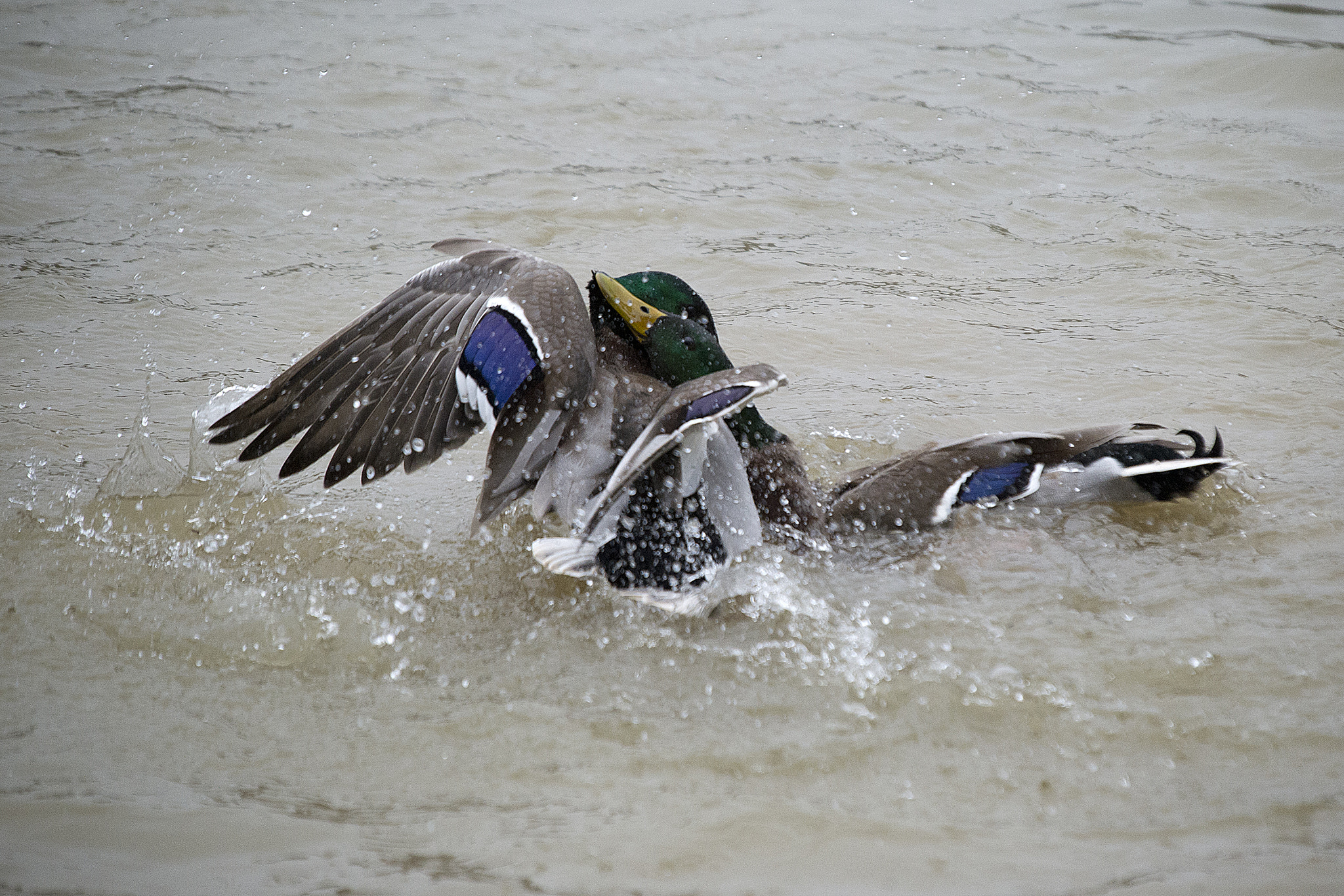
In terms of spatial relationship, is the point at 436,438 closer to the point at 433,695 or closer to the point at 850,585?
the point at 433,695

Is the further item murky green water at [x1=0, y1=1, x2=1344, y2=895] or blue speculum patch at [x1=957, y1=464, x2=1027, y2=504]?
blue speculum patch at [x1=957, y1=464, x2=1027, y2=504]

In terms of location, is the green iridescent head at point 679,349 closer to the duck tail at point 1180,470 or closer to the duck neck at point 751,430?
the duck neck at point 751,430

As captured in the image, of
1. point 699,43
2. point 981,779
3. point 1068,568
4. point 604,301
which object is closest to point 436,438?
point 604,301

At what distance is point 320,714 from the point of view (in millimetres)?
2521

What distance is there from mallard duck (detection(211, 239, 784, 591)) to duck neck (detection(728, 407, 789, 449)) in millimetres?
328

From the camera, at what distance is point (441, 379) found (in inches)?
119

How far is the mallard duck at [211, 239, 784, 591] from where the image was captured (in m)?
2.91

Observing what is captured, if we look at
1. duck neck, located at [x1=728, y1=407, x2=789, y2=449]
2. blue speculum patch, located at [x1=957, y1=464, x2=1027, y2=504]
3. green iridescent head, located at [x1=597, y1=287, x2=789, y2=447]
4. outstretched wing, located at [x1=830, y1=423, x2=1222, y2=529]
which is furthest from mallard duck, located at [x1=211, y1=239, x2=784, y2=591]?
blue speculum patch, located at [x1=957, y1=464, x2=1027, y2=504]

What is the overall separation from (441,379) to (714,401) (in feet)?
3.30

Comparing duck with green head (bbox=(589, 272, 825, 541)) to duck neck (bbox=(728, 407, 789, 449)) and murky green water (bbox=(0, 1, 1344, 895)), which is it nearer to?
duck neck (bbox=(728, 407, 789, 449))

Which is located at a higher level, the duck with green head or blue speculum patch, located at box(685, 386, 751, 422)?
blue speculum patch, located at box(685, 386, 751, 422)

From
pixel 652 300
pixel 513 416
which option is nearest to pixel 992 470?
pixel 652 300

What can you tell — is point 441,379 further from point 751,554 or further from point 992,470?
point 992,470

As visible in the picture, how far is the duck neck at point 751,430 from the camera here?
345cm
